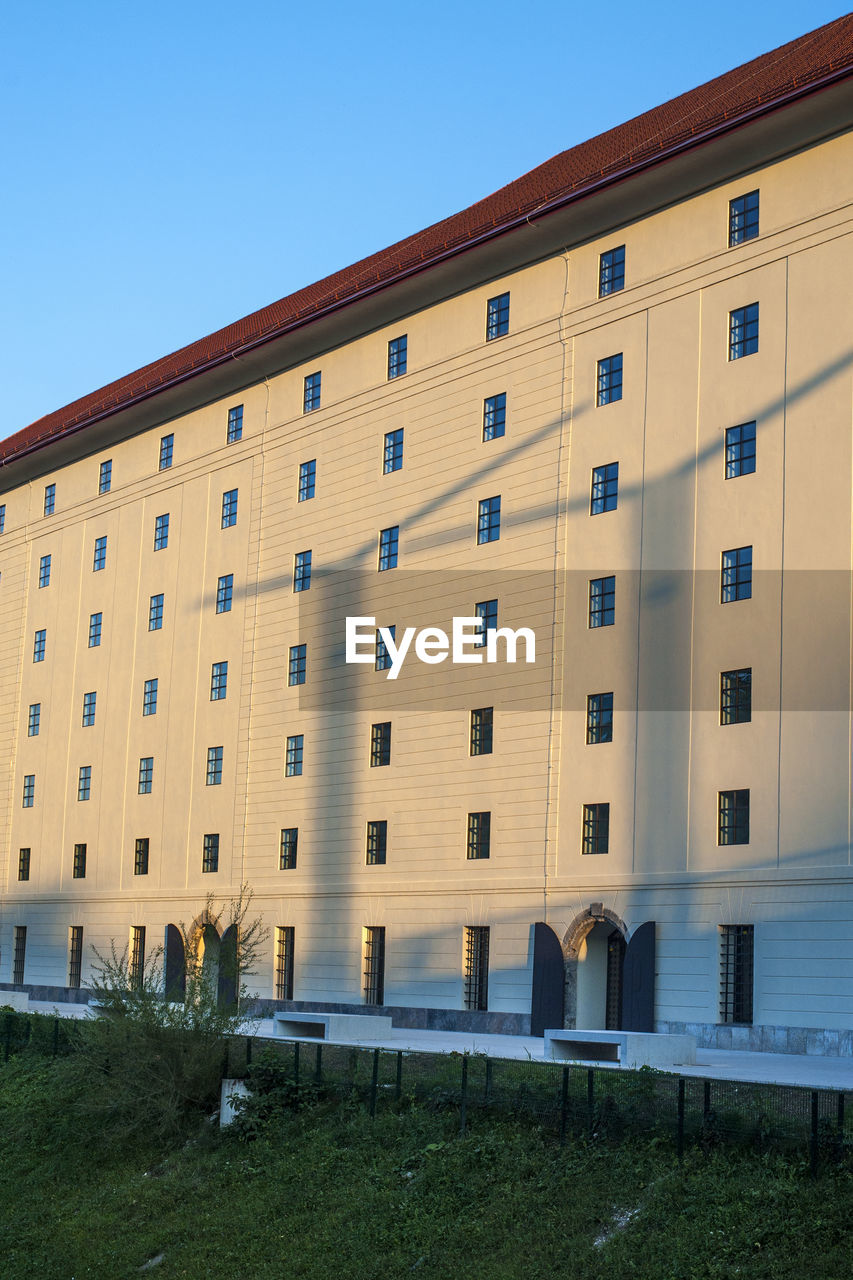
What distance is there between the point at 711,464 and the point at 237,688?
18711 mm

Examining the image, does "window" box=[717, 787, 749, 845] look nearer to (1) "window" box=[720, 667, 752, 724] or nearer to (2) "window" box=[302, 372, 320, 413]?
(1) "window" box=[720, 667, 752, 724]

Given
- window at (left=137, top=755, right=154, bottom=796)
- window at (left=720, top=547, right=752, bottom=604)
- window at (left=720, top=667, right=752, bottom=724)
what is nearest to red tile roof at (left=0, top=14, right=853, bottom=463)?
window at (left=720, top=547, right=752, bottom=604)

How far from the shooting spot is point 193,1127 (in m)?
26.0

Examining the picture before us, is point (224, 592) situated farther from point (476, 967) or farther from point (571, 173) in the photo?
point (571, 173)

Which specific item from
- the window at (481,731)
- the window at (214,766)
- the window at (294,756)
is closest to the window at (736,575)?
the window at (481,731)

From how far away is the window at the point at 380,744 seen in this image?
42.1 meters

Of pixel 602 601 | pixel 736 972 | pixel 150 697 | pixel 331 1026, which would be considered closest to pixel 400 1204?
pixel 331 1026

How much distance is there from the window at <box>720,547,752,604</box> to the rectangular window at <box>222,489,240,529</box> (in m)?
20.0

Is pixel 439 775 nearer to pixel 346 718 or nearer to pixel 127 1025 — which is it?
pixel 346 718

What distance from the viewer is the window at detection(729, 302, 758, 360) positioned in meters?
34.5

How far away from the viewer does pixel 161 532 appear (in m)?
52.9

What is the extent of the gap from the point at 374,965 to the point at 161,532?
1853 cm

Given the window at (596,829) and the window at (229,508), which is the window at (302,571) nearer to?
the window at (229,508)

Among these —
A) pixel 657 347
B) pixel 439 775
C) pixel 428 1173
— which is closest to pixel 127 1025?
pixel 428 1173
